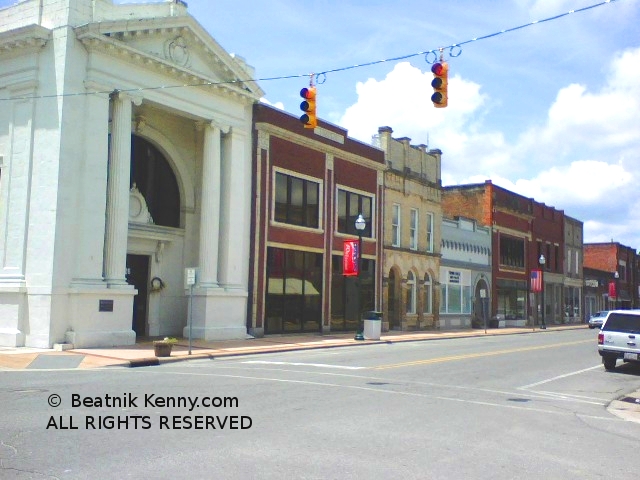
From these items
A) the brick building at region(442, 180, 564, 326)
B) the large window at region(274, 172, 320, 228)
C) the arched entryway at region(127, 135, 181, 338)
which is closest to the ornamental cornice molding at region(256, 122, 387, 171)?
the large window at region(274, 172, 320, 228)

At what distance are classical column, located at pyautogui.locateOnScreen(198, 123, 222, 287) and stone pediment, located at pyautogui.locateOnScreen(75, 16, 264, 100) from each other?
223 centimetres

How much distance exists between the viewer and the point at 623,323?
19797 millimetres

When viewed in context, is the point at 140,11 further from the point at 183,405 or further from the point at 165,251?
the point at 183,405

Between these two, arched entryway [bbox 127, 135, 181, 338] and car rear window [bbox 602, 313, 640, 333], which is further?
arched entryway [bbox 127, 135, 181, 338]

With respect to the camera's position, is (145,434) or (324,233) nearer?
(145,434)

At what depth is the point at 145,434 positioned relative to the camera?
8.50 metres

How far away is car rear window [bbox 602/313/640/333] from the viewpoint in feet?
64.0

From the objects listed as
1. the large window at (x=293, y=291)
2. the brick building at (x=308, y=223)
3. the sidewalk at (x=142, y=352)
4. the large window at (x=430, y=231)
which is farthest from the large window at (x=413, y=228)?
the sidewalk at (x=142, y=352)

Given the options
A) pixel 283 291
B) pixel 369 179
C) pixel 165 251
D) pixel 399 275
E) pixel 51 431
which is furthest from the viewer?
pixel 399 275

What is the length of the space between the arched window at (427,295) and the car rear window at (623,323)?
21.5m

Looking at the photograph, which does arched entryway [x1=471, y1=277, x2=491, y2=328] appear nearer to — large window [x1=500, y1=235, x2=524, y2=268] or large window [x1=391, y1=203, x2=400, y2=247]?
large window [x1=500, y1=235, x2=524, y2=268]

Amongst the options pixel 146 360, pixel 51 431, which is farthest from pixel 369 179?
pixel 51 431

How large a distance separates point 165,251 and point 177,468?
833 inches

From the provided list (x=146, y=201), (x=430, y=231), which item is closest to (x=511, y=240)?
(x=430, y=231)
